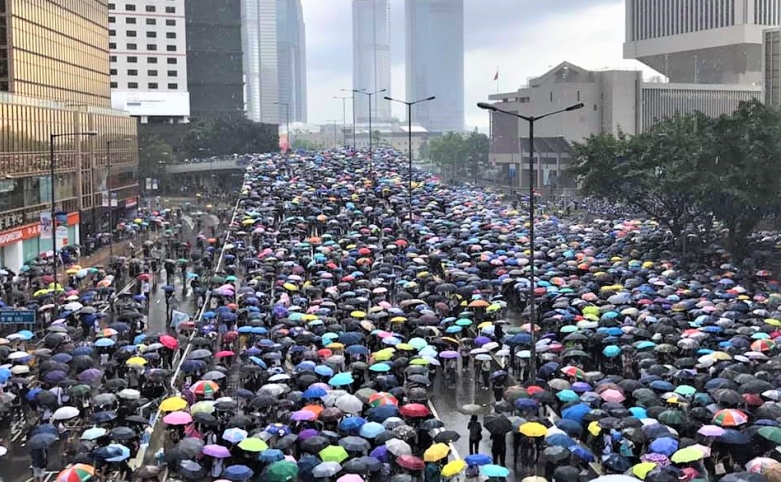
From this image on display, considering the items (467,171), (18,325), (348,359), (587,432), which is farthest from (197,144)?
(587,432)

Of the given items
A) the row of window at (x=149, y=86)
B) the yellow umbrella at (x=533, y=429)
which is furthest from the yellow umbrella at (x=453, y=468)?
the row of window at (x=149, y=86)

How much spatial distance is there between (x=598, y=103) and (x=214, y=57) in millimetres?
53319

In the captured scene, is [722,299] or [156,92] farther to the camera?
[156,92]

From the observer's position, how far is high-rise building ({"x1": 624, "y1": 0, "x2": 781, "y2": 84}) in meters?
114

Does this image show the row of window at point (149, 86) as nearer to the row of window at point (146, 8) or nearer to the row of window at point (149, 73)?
the row of window at point (149, 73)

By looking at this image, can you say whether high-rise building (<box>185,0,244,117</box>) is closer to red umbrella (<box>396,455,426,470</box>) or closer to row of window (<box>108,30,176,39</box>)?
row of window (<box>108,30,176,39</box>)

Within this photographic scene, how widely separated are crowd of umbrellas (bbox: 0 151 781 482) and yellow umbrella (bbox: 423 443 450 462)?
0.13 feet

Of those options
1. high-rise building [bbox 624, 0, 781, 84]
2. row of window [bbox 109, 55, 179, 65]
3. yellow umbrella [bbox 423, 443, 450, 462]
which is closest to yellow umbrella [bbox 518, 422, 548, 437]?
yellow umbrella [bbox 423, 443, 450, 462]

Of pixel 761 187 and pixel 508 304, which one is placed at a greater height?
pixel 761 187

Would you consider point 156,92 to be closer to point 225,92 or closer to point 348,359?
point 225,92

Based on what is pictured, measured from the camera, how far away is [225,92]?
131625mm

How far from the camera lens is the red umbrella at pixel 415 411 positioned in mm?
19156

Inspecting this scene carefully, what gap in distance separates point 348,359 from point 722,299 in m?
12.8

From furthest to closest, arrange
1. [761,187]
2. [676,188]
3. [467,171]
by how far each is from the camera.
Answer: [467,171], [676,188], [761,187]
